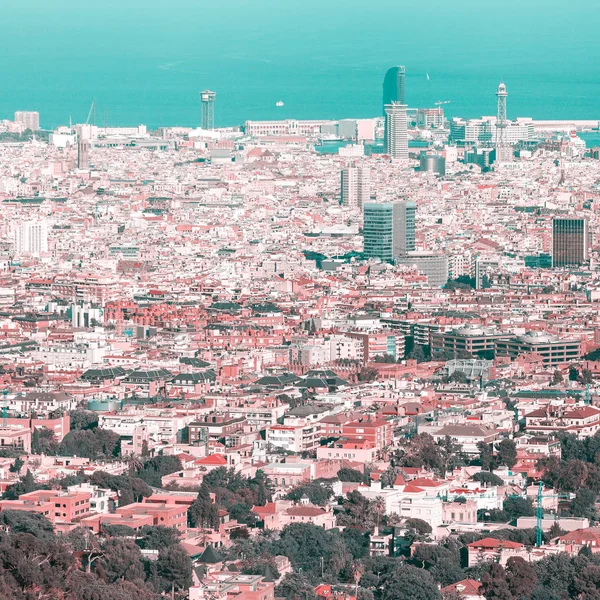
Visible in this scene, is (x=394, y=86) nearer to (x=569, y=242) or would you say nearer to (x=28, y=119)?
(x=28, y=119)

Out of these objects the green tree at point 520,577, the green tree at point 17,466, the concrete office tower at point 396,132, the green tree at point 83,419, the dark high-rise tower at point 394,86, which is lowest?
the green tree at point 520,577

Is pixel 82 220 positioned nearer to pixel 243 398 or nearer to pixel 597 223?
pixel 597 223

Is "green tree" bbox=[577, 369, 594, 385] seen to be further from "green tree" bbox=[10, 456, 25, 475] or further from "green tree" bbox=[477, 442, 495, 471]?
"green tree" bbox=[10, 456, 25, 475]

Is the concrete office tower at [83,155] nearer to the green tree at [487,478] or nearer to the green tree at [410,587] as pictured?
the green tree at [487,478]

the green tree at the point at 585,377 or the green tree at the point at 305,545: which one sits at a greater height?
the green tree at the point at 585,377

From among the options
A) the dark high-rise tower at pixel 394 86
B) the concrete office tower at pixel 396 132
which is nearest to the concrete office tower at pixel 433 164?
the concrete office tower at pixel 396 132

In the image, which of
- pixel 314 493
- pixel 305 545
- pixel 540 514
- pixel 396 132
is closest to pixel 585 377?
pixel 314 493

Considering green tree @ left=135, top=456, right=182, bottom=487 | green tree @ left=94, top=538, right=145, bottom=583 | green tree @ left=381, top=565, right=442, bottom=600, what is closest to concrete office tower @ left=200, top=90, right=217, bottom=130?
green tree @ left=135, top=456, right=182, bottom=487
